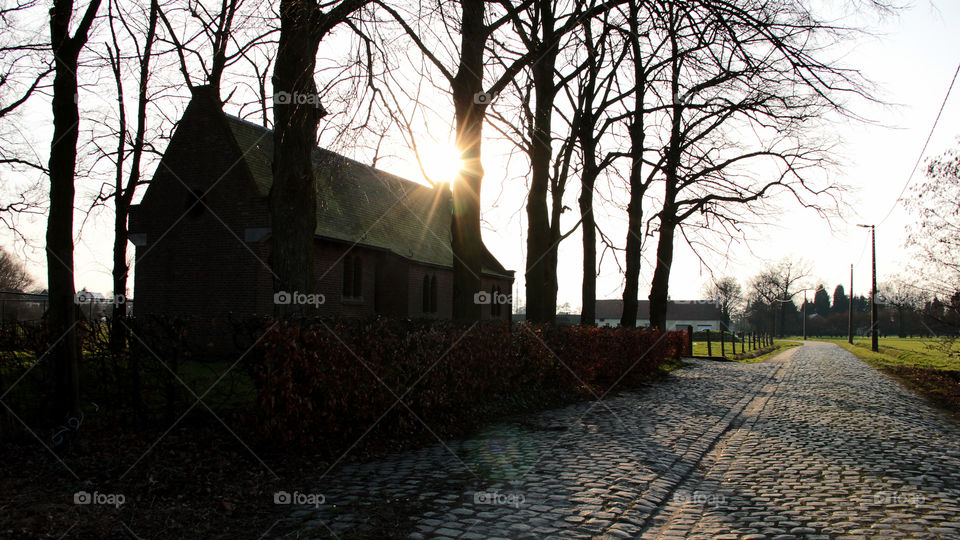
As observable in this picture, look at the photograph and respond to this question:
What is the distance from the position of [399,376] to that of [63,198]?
180 inches

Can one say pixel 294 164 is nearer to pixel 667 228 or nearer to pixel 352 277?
pixel 352 277

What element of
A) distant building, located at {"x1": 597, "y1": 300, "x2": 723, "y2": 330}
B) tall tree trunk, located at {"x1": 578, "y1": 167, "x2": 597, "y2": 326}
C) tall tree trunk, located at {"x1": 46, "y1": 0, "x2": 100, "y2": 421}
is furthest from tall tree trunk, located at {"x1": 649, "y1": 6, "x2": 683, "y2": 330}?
distant building, located at {"x1": 597, "y1": 300, "x2": 723, "y2": 330}

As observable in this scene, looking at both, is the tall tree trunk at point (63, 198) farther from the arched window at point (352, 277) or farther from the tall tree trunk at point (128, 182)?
the arched window at point (352, 277)

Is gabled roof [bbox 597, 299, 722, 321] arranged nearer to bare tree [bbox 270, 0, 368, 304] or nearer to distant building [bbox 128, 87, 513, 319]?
distant building [bbox 128, 87, 513, 319]

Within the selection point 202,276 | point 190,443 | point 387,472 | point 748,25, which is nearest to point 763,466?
point 387,472

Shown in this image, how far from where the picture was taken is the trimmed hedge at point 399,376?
23.8ft

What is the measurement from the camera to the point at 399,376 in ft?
28.7

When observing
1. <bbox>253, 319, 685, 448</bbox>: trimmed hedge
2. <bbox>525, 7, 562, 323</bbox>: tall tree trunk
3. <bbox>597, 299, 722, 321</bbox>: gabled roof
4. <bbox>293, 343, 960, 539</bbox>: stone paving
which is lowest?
<bbox>293, 343, 960, 539</bbox>: stone paving

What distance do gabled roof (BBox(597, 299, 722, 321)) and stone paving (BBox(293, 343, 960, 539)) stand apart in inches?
3687

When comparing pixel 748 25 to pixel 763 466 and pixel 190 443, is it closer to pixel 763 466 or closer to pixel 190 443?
pixel 763 466

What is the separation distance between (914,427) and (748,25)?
744cm

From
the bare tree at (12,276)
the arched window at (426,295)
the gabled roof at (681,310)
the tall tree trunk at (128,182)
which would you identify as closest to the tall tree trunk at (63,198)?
the tall tree trunk at (128,182)

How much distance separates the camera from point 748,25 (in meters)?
7.38

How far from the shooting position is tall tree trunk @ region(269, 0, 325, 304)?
983cm
